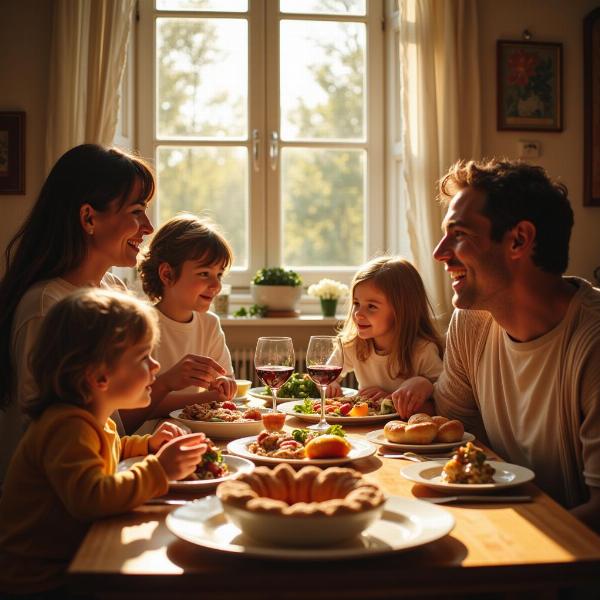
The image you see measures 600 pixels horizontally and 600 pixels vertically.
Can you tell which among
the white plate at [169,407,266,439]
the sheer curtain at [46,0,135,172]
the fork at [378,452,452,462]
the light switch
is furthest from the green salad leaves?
the light switch

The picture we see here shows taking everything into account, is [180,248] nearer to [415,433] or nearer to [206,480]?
[415,433]

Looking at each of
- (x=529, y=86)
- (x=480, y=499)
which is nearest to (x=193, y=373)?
(x=480, y=499)

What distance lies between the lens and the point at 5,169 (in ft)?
12.6

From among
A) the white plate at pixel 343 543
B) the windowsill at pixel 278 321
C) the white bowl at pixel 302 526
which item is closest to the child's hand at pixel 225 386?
the white plate at pixel 343 543

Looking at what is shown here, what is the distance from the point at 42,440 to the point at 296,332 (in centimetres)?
279

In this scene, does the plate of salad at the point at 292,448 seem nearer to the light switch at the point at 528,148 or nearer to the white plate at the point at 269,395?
A: the white plate at the point at 269,395

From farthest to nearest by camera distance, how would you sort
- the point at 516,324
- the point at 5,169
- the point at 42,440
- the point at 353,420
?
the point at 5,169, the point at 353,420, the point at 516,324, the point at 42,440

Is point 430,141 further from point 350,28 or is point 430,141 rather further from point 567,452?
point 567,452

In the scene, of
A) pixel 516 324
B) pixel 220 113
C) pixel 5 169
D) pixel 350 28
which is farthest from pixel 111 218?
pixel 350 28

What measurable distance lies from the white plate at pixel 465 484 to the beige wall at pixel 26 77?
9.54ft

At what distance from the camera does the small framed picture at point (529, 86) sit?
4.08 meters

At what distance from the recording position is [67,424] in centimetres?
131

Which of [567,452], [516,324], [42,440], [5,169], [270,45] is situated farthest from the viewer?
[270,45]

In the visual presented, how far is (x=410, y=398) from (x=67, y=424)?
1049mm
